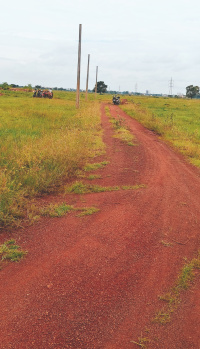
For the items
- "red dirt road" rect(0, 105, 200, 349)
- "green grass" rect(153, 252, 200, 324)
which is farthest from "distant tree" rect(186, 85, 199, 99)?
"green grass" rect(153, 252, 200, 324)

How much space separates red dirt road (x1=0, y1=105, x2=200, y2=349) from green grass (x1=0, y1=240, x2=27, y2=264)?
11 centimetres

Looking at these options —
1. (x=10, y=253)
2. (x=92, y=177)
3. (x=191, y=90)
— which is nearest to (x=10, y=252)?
(x=10, y=253)

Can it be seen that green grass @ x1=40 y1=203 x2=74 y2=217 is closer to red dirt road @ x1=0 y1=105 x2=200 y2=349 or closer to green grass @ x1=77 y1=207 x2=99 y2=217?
red dirt road @ x1=0 y1=105 x2=200 y2=349

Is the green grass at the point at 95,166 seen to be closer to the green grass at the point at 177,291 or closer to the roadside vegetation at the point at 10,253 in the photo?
the roadside vegetation at the point at 10,253

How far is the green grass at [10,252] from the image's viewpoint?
4148mm

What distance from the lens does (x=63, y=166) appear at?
7863 millimetres

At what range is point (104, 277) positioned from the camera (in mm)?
3801

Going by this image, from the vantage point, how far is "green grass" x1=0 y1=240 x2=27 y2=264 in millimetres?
4148

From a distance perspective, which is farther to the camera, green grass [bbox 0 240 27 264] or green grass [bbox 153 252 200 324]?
green grass [bbox 0 240 27 264]

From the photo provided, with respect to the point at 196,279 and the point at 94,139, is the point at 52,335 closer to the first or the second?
the point at 196,279

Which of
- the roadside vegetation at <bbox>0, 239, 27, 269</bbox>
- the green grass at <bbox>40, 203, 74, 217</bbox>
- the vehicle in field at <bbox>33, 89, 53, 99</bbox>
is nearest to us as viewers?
the roadside vegetation at <bbox>0, 239, 27, 269</bbox>

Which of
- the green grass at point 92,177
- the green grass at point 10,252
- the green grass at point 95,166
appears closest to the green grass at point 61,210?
the green grass at point 10,252

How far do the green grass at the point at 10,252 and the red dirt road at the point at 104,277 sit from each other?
0.37ft

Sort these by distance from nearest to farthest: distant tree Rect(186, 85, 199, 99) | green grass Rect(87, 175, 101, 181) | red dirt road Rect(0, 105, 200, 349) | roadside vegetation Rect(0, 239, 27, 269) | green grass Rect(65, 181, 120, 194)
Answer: red dirt road Rect(0, 105, 200, 349) → roadside vegetation Rect(0, 239, 27, 269) → green grass Rect(65, 181, 120, 194) → green grass Rect(87, 175, 101, 181) → distant tree Rect(186, 85, 199, 99)
